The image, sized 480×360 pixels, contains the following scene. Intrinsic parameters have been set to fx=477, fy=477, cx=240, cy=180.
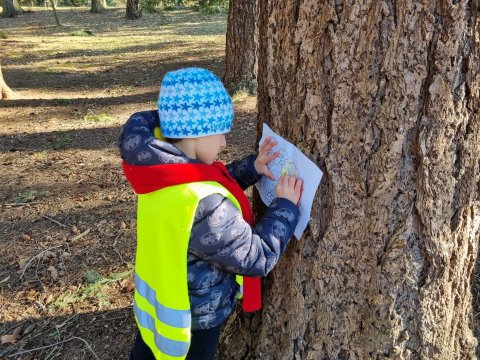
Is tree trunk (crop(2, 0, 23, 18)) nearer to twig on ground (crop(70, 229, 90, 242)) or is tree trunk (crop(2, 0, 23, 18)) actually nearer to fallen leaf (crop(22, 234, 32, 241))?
fallen leaf (crop(22, 234, 32, 241))

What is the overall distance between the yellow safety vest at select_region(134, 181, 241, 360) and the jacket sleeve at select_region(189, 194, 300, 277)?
0.04 m

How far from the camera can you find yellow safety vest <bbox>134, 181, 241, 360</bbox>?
1471 mm

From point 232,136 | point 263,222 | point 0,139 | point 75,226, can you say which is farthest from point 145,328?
point 0,139

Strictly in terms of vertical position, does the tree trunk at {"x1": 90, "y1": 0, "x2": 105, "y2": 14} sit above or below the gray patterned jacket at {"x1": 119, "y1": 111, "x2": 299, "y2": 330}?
below

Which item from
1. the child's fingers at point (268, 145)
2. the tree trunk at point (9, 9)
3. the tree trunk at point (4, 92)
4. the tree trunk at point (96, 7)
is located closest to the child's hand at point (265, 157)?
the child's fingers at point (268, 145)

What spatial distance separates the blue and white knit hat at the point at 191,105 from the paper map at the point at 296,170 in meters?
0.26

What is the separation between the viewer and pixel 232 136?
551 cm

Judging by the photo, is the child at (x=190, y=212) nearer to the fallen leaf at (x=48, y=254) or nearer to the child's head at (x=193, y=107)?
the child's head at (x=193, y=107)

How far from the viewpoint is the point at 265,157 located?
1764 millimetres

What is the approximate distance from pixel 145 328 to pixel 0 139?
484 cm

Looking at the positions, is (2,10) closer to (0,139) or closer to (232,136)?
(0,139)

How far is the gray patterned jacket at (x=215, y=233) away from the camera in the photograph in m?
1.47

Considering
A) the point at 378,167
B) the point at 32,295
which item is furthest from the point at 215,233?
the point at 32,295

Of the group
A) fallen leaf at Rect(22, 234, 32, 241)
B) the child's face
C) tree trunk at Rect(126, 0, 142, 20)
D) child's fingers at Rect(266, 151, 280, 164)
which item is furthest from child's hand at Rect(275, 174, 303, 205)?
tree trunk at Rect(126, 0, 142, 20)
